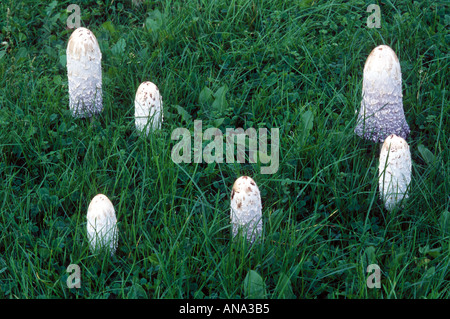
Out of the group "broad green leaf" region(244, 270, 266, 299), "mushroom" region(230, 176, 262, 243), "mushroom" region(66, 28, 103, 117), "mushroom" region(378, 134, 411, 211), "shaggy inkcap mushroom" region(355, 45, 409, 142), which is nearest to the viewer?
"broad green leaf" region(244, 270, 266, 299)

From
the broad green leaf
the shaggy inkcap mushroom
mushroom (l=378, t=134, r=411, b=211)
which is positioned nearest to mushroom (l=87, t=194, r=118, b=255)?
Result: the broad green leaf

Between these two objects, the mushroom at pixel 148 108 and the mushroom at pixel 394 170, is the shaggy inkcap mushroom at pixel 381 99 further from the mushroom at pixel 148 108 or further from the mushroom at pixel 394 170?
the mushroom at pixel 148 108

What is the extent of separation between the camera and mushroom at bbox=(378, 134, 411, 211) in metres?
3.34

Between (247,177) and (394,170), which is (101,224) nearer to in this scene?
(247,177)

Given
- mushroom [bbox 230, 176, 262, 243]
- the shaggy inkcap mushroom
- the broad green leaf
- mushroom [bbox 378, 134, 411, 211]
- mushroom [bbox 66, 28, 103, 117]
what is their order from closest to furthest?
the broad green leaf
mushroom [bbox 230, 176, 262, 243]
mushroom [bbox 378, 134, 411, 211]
the shaggy inkcap mushroom
mushroom [bbox 66, 28, 103, 117]

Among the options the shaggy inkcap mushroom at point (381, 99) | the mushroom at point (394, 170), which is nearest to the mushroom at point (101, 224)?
the mushroom at point (394, 170)

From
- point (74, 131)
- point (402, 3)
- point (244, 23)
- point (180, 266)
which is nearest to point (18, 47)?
point (74, 131)

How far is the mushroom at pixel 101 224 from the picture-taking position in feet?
10.2

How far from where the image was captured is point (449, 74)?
4.40 metres

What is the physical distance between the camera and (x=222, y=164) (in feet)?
12.5

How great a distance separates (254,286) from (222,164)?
1047mm

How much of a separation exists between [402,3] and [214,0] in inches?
→ 60.5

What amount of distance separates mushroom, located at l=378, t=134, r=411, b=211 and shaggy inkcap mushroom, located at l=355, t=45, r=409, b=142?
482mm

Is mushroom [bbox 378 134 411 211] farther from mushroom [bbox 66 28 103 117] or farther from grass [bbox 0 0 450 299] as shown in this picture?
mushroom [bbox 66 28 103 117]
